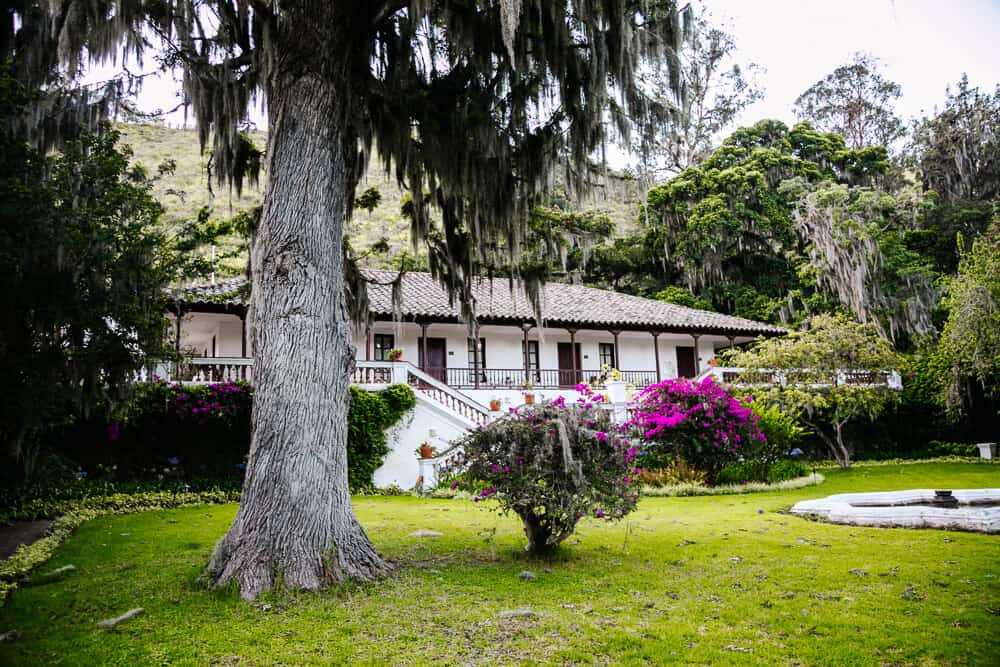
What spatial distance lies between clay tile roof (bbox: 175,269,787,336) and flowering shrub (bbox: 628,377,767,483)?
23.0ft

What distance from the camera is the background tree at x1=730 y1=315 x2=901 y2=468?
1778 centimetres

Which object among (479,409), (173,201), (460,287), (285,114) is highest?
(173,201)

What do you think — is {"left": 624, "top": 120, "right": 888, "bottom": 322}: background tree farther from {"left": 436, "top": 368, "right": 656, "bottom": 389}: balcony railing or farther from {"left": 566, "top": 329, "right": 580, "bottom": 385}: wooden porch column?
{"left": 566, "top": 329, "right": 580, "bottom": 385}: wooden porch column

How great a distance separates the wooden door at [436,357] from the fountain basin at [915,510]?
15.2 meters

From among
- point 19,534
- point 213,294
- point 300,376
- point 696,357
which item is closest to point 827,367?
point 696,357

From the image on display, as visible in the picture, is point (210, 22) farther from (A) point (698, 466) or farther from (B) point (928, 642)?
(A) point (698, 466)

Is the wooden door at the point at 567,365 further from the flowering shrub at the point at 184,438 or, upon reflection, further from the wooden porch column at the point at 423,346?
the flowering shrub at the point at 184,438

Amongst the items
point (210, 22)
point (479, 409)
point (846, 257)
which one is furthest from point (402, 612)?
point (846, 257)

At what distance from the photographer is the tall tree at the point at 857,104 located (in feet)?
126

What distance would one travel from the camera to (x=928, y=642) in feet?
12.9

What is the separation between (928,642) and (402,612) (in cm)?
346

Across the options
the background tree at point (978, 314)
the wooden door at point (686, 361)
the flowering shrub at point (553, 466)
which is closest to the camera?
the flowering shrub at point (553, 466)

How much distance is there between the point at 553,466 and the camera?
6.32 meters

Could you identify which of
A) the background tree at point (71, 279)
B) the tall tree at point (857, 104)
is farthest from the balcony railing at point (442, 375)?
the tall tree at point (857, 104)
